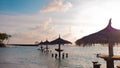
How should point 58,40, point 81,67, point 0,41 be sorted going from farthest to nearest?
point 0,41 < point 58,40 < point 81,67

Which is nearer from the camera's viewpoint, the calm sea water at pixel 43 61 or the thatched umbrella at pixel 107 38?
the thatched umbrella at pixel 107 38

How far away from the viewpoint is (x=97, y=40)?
53.0ft

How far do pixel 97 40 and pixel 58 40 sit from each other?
24.7 meters

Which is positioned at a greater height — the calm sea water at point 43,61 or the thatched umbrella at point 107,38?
the thatched umbrella at point 107,38

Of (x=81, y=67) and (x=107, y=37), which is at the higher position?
(x=107, y=37)

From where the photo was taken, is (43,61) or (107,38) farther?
(43,61)

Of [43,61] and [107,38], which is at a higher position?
[107,38]

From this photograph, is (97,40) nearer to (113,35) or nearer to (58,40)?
(113,35)

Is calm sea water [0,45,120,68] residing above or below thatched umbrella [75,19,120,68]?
below

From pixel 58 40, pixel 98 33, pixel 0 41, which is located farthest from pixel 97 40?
pixel 0 41

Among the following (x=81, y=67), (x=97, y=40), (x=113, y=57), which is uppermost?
(x=97, y=40)

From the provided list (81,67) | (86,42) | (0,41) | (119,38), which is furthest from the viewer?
(0,41)

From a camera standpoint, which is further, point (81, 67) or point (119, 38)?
point (81, 67)

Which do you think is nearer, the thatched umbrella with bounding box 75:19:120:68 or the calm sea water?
Answer: the thatched umbrella with bounding box 75:19:120:68
